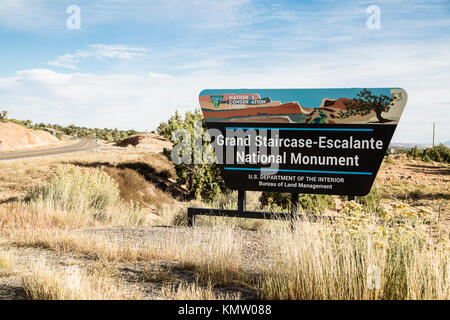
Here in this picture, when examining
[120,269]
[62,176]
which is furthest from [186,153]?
[120,269]

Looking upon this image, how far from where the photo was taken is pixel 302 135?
9.27 meters

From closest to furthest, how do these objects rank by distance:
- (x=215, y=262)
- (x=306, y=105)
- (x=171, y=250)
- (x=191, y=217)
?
1. (x=215, y=262)
2. (x=171, y=250)
3. (x=306, y=105)
4. (x=191, y=217)

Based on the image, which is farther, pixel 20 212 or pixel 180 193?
pixel 180 193

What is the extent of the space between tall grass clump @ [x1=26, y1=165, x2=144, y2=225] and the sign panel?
138 inches

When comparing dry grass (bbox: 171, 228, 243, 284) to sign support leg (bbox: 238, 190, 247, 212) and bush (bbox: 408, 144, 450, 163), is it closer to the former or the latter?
sign support leg (bbox: 238, 190, 247, 212)

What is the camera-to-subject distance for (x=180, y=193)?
21766mm

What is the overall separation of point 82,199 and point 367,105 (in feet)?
24.5

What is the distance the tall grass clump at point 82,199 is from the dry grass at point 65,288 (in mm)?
5229

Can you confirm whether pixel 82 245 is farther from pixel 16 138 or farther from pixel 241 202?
pixel 16 138

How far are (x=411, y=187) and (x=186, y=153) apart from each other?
56.0 feet

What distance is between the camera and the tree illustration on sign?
28.7ft

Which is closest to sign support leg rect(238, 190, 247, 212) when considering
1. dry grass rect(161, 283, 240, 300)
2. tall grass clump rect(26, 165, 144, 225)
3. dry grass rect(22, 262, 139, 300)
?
tall grass clump rect(26, 165, 144, 225)

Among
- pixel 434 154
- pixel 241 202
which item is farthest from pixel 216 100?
pixel 434 154
